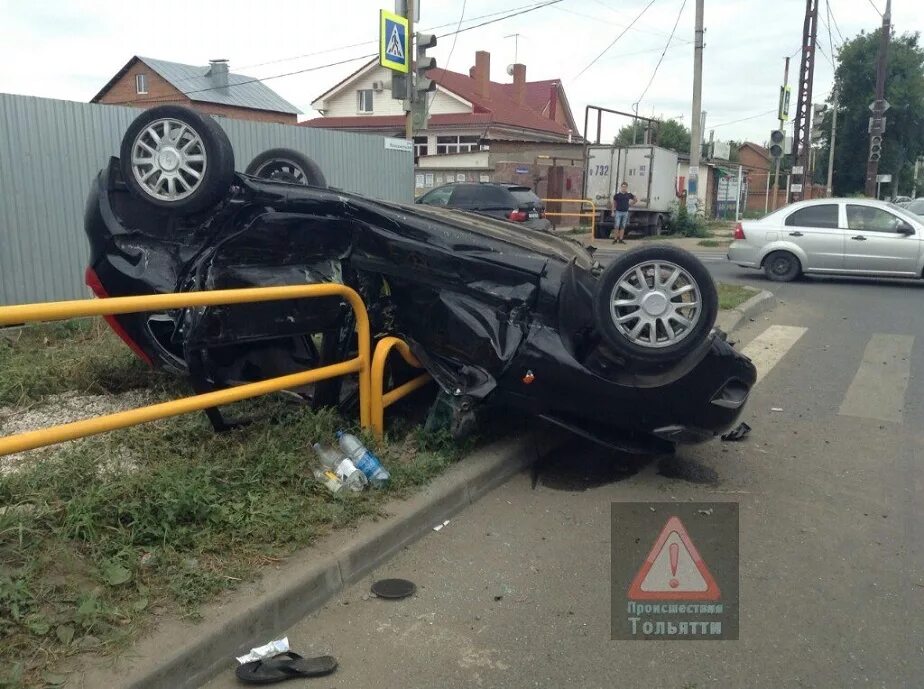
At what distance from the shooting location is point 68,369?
18.7 ft

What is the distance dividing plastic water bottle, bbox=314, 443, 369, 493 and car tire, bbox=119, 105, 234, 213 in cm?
164

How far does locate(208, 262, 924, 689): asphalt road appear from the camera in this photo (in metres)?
3.01

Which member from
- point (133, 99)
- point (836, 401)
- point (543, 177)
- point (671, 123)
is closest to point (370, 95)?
point (133, 99)

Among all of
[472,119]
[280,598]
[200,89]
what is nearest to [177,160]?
[280,598]

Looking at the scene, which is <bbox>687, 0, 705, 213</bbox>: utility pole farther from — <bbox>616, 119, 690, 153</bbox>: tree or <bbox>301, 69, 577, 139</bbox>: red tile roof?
<bbox>616, 119, 690, 153</bbox>: tree

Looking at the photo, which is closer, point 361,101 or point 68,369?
point 68,369

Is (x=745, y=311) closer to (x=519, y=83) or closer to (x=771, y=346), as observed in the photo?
(x=771, y=346)

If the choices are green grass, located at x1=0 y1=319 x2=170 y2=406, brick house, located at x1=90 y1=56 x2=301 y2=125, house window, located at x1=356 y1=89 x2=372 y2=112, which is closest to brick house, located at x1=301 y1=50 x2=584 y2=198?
house window, located at x1=356 y1=89 x2=372 y2=112

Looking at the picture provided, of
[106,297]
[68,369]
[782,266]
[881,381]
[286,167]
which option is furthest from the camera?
[782,266]

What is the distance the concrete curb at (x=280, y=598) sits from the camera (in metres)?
2.69

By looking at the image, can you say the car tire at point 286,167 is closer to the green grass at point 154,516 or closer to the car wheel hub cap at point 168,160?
the car wheel hub cap at point 168,160

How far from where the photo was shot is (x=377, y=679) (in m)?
2.92

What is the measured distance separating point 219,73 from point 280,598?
171 feet

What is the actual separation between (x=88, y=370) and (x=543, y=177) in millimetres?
24017
